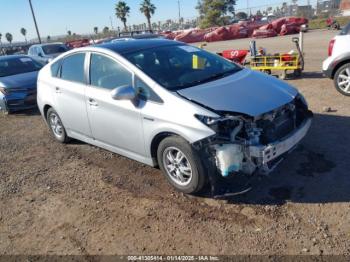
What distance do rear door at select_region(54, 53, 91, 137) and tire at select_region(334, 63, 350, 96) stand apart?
5103 millimetres

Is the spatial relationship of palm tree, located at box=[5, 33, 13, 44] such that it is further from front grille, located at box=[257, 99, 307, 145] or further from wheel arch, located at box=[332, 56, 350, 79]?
front grille, located at box=[257, 99, 307, 145]

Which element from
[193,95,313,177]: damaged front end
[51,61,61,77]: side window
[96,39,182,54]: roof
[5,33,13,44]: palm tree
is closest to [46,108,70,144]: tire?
[51,61,61,77]: side window

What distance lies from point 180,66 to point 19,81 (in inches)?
251

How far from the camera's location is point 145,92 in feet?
13.9

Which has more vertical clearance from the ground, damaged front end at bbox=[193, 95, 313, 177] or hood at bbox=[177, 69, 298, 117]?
hood at bbox=[177, 69, 298, 117]

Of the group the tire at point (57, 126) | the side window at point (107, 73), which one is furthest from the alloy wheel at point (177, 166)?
the tire at point (57, 126)

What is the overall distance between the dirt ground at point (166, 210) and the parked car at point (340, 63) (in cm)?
169

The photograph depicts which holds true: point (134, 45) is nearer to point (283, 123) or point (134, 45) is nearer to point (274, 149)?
point (283, 123)

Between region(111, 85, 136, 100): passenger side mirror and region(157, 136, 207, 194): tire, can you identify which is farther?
region(111, 85, 136, 100): passenger side mirror

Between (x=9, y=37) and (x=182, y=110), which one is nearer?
(x=182, y=110)

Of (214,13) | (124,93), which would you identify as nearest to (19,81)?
(124,93)

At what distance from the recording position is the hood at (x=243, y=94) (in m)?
3.79

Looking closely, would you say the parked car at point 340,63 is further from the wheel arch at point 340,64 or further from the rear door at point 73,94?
the rear door at point 73,94

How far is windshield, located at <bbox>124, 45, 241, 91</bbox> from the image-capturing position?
434 centimetres
